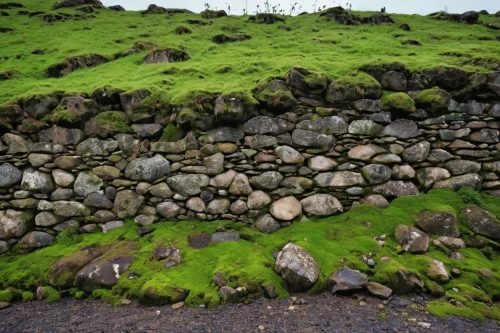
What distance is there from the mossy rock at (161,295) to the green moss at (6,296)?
2.51m

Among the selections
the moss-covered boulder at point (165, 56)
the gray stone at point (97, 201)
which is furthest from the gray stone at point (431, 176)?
the moss-covered boulder at point (165, 56)

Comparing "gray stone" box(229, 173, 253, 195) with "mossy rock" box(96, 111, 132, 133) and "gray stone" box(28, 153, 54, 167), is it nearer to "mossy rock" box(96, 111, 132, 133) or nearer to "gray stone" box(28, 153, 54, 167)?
"mossy rock" box(96, 111, 132, 133)

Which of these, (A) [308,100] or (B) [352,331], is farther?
(A) [308,100]

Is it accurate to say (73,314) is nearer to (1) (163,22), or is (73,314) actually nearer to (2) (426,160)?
(2) (426,160)

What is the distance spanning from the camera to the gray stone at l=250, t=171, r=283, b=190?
721cm

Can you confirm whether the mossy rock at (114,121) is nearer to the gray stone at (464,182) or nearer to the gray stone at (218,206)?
the gray stone at (218,206)

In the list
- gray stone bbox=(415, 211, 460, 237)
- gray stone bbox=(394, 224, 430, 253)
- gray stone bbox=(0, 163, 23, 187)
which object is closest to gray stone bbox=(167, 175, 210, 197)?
gray stone bbox=(0, 163, 23, 187)

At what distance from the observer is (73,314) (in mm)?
4949

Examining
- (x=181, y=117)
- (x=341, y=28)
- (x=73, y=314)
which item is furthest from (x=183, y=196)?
(x=341, y=28)

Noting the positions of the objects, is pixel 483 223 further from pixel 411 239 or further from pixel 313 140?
pixel 313 140

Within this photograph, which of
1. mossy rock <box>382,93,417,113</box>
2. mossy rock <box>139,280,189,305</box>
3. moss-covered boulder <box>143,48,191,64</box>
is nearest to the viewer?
mossy rock <box>139,280,189,305</box>

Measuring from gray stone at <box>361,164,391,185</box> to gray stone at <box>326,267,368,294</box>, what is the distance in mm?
2693

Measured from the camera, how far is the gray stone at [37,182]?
7.16m

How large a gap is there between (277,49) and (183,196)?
9187 mm
